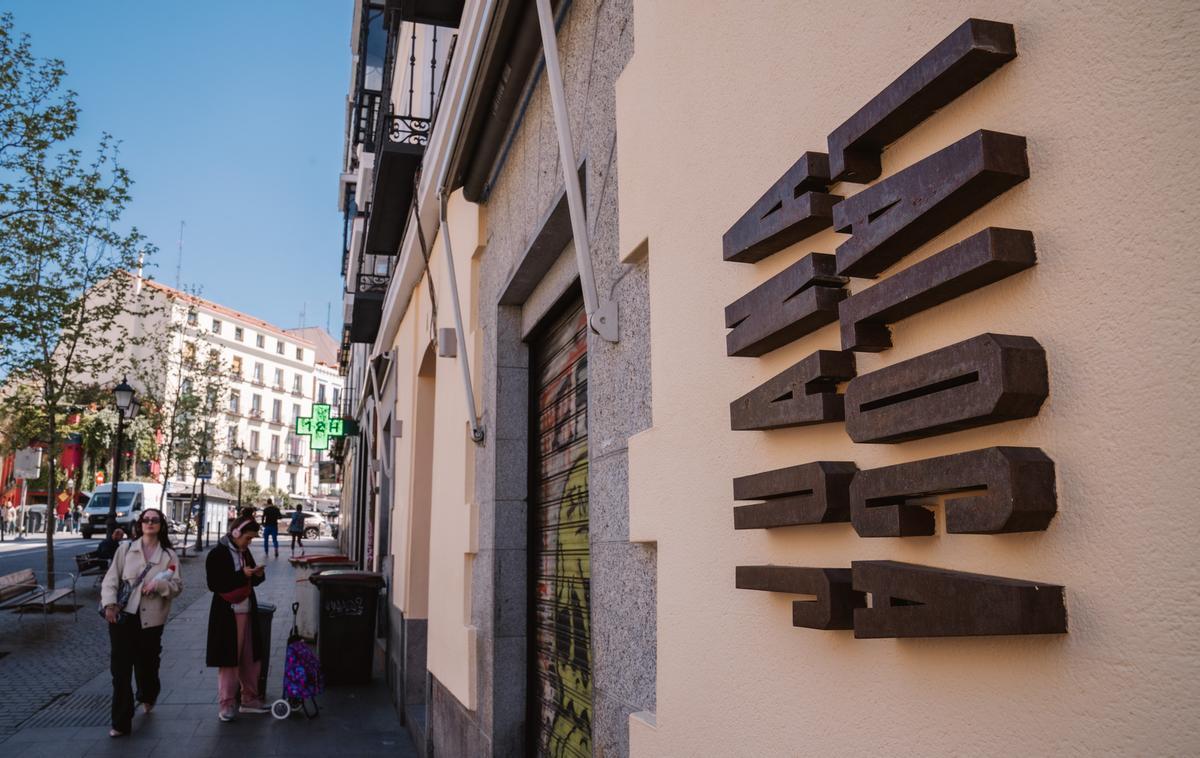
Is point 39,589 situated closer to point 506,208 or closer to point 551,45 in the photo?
point 506,208

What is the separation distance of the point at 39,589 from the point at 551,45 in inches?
569

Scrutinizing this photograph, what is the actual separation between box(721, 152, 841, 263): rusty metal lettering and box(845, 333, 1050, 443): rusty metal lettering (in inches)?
16.2

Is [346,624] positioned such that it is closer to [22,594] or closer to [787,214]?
[22,594]

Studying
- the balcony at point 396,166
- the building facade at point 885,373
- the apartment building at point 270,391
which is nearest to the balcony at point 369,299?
the balcony at point 396,166

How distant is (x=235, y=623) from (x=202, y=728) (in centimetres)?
101

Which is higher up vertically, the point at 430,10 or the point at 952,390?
the point at 430,10

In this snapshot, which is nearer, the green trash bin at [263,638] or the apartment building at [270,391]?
the green trash bin at [263,638]

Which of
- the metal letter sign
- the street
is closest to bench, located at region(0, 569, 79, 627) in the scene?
the street

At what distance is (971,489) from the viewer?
58.8 inches

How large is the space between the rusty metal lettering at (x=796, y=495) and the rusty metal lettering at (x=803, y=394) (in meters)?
0.10

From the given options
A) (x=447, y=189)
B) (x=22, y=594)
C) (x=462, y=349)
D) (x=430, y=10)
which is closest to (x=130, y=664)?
(x=462, y=349)

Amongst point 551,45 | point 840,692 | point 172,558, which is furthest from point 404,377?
point 840,692

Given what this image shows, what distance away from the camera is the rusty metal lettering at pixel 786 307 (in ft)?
6.46

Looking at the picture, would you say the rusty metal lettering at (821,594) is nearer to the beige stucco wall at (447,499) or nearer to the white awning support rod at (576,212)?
the white awning support rod at (576,212)
